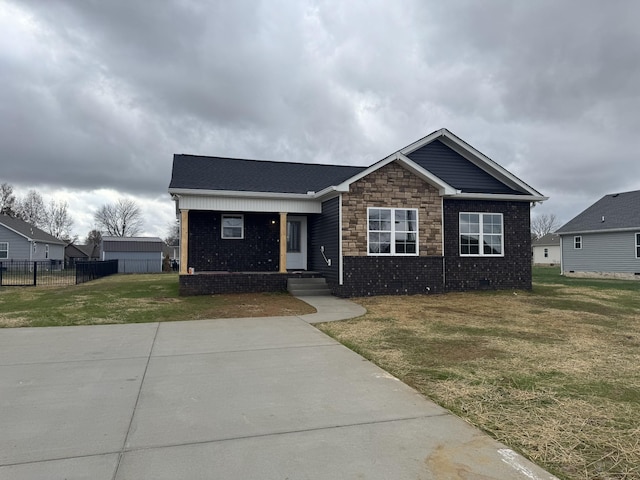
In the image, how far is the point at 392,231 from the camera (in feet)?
47.6

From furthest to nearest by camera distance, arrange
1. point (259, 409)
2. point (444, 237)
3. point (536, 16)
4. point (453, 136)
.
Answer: point (453, 136)
point (444, 237)
point (536, 16)
point (259, 409)

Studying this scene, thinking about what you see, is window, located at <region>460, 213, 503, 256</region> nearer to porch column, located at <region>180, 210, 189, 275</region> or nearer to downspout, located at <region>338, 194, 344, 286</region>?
downspout, located at <region>338, 194, 344, 286</region>

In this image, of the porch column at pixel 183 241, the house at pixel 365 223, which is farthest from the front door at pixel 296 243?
the porch column at pixel 183 241

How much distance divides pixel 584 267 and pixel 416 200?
1853 cm

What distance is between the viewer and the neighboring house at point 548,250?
53969 mm

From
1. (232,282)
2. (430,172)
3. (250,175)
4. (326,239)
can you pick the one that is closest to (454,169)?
(430,172)

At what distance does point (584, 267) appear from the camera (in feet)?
89.5

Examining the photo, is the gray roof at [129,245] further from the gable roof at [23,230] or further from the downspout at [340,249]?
the downspout at [340,249]

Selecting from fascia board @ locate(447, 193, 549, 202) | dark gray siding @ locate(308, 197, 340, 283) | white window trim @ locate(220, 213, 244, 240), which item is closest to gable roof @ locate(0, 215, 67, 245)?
white window trim @ locate(220, 213, 244, 240)

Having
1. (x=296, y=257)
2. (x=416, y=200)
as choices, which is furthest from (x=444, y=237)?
(x=296, y=257)

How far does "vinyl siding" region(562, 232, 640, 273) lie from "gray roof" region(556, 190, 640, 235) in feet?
1.62

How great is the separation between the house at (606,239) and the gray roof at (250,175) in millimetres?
16716

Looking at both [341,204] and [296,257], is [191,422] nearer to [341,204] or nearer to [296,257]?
[341,204]

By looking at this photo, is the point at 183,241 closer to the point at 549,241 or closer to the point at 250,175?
the point at 250,175
